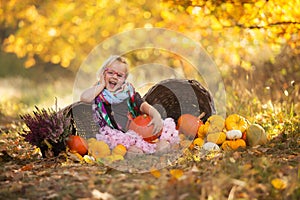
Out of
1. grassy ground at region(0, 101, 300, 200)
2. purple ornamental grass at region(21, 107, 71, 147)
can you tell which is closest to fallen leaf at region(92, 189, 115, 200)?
grassy ground at region(0, 101, 300, 200)

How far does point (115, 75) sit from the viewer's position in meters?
4.34

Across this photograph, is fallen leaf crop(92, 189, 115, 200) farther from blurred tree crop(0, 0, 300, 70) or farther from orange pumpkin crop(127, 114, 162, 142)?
blurred tree crop(0, 0, 300, 70)

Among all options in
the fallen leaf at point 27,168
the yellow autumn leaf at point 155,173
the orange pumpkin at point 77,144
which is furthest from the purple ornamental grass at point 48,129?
the yellow autumn leaf at point 155,173

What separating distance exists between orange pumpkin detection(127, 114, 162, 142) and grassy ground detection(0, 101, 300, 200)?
44 cm

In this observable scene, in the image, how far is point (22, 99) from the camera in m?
8.53

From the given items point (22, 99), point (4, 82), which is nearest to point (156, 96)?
point (22, 99)

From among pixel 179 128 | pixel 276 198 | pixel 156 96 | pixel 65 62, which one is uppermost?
pixel 65 62

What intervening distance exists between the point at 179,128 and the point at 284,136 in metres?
0.99

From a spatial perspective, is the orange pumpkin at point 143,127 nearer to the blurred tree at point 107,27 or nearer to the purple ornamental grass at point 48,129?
the purple ornamental grass at point 48,129

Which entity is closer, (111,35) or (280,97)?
(280,97)

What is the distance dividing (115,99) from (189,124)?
2.48ft

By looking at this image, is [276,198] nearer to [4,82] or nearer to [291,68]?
[291,68]

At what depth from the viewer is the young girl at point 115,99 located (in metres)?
4.34

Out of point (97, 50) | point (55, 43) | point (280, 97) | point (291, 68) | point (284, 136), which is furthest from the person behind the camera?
point (97, 50)
